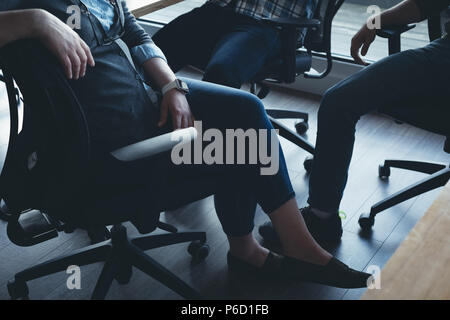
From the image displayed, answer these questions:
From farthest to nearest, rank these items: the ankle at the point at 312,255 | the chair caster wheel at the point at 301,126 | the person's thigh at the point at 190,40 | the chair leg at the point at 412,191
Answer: the chair caster wheel at the point at 301,126 → the person's thigh at the point at 190,40 → the chair leg at the point at 412,191 → the ankle at the point at 312,255

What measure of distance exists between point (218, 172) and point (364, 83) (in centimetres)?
61

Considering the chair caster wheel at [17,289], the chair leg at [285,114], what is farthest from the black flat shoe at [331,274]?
the chair leg at [285,114]

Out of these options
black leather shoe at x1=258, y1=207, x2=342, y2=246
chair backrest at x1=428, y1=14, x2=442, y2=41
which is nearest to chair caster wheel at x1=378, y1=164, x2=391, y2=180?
black leather shoe at x1=258, y1=207, x2=342, y2=246

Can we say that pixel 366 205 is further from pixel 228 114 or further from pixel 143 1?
pixel 143 1

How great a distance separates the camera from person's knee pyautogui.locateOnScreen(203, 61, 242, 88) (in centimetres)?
194

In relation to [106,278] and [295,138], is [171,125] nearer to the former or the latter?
[106,278]

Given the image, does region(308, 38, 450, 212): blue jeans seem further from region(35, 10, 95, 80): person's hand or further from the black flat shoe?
region(35, 10, 95, 80): person's hand

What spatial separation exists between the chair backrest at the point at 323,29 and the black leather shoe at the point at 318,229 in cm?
72

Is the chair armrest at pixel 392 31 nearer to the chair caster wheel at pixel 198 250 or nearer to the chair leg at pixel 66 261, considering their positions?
the chair caster wheel at pixel 198 250

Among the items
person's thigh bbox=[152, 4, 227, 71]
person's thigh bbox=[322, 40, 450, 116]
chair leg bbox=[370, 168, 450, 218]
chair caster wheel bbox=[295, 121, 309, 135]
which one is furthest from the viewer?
chair caster wheel bbox=[295, 121, 309, 135]

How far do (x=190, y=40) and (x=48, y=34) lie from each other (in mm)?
1074

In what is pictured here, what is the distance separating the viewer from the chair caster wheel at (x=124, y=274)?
1.60 meters

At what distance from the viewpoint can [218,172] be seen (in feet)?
4.49

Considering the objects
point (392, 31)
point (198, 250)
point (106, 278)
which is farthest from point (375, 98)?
point (106, 278)
